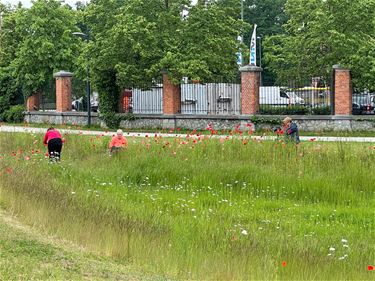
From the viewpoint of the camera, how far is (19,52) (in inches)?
1711

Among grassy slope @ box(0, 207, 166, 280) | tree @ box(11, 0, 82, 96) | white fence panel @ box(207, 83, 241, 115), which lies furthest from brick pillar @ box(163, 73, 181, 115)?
grassy slope @ box(0, 207, 166, 280)

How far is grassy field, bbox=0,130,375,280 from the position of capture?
8.29 m

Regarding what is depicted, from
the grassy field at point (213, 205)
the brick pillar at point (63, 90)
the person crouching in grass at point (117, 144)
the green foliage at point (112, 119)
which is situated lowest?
the grassy field at point (213, 205)

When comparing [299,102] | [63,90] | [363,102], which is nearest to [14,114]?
[63,90]

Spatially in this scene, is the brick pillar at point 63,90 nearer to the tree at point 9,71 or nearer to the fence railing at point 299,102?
the tree at point 9,71

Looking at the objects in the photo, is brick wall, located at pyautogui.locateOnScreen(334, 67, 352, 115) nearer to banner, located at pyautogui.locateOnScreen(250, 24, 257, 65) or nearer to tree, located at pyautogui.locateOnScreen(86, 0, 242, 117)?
tree, located at pyautogui.locateOnScreen(86, 0, 242, 117)

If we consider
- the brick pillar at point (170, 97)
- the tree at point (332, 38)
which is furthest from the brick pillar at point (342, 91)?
the brick pillar at point (170, 97)

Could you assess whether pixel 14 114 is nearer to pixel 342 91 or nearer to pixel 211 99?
pixel 211 99

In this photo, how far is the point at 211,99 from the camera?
114 feet

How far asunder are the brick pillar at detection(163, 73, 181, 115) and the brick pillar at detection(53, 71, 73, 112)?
8.04 metres

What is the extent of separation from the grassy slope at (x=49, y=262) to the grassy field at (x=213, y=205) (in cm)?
47

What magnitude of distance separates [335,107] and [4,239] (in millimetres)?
24994

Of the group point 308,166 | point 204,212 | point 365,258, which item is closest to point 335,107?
point 308,166

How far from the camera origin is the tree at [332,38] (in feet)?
103
